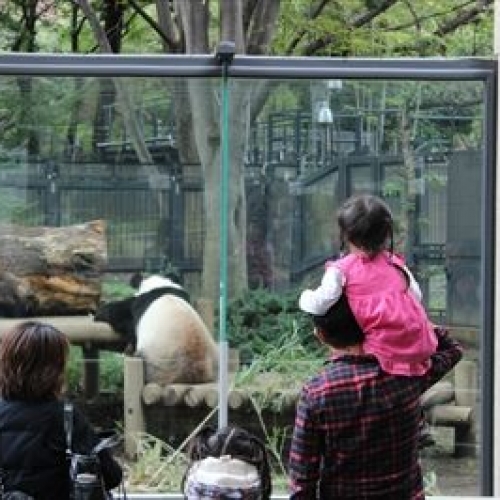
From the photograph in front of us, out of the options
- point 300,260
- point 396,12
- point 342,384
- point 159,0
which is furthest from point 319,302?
point 396,12

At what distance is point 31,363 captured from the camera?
3.15 m

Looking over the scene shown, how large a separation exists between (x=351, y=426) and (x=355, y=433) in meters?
0.03

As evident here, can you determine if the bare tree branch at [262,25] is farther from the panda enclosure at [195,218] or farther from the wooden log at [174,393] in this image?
the wooden log at [174,393]

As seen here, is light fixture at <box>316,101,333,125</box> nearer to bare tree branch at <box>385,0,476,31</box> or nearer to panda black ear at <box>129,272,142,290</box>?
panda black ear at <box>129,272,142,290</box>

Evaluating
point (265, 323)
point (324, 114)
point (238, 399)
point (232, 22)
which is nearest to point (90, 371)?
point (238, 399)

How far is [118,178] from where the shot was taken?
5098mm

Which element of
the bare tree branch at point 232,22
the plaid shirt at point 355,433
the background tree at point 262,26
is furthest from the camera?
the background tree at point 262,26

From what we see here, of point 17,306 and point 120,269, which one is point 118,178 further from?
point 17,306

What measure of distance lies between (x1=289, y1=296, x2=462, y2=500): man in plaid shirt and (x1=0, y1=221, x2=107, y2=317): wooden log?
7.31ft

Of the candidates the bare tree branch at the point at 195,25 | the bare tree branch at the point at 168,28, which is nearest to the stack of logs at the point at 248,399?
the bare tree branch at the point at 195,25

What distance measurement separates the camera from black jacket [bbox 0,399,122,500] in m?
3.17

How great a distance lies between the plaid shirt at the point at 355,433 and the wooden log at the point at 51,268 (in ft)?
7.38

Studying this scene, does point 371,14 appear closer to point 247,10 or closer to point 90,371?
point 247,10

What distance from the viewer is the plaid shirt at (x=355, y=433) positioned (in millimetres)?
2975
